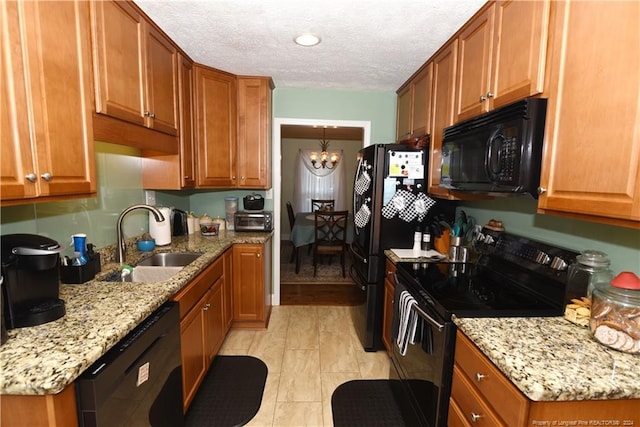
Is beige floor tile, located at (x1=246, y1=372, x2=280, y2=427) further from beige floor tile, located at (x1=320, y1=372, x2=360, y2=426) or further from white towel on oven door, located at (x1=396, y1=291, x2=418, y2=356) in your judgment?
white towel on oven door, located at (x1=396, y1=291, x2=418, y2=356)

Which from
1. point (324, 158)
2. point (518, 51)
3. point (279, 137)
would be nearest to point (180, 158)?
point (279, 137)

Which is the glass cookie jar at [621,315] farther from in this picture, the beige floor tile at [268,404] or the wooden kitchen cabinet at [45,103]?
the wooden kitchen cabinet at [45,103]

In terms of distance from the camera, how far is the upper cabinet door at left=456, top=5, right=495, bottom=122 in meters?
1.56

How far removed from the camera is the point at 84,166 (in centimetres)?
128

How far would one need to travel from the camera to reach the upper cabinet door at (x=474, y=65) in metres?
1.56

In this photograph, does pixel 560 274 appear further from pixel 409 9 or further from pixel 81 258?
pixel 81 258

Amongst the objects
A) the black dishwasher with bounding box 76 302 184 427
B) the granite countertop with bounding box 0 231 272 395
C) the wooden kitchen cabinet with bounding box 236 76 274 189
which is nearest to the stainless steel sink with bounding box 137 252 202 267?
the granite countertop with bounding box 0 231 272 395

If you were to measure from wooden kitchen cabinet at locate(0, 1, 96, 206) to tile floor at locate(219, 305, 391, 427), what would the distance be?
1.66 metres

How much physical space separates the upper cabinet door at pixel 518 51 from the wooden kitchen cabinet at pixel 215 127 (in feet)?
6.92

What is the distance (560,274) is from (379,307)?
52.4 inches

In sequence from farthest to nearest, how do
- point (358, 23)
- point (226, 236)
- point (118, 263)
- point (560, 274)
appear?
point (226, 236) < point (118, 263) < point (358, 23) < point (560, 274)

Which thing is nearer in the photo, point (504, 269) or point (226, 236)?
point (504, 269)

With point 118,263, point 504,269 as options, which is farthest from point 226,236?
point 504,269

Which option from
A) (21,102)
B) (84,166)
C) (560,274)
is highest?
(21,102)
